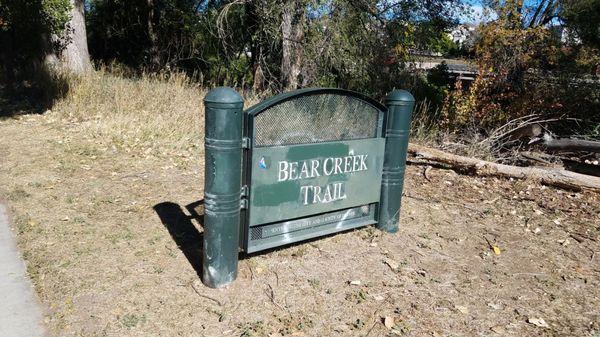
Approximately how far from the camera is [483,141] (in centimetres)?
801

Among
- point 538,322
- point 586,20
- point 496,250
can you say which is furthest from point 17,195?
point 586,20

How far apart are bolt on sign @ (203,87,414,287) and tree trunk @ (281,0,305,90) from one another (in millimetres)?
6663

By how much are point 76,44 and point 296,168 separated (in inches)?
380

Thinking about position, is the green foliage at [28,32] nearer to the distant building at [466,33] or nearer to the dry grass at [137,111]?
the dry grass at [137,111]

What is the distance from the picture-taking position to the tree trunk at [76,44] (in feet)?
37.2

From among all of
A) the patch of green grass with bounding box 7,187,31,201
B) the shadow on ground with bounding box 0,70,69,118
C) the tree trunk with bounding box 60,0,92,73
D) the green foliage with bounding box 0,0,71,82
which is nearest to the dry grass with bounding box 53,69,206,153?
the shadow on ground with bounding box 0,70,69,118

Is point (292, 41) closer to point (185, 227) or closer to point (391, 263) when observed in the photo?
point (185, 227)

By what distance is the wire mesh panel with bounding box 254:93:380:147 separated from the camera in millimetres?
3494

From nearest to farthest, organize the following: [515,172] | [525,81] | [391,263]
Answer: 1. [391,263]
2. [515,172]
3. [525,81]

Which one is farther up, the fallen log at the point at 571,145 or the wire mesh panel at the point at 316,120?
the wire mesh panel at the point at 316,120

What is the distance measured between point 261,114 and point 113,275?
1.52 meters

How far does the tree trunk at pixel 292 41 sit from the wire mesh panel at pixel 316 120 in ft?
22.3

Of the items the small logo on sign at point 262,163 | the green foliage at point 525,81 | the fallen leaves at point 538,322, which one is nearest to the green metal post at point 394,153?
the small logo on sign at point 262,163

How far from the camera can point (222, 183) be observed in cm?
327
